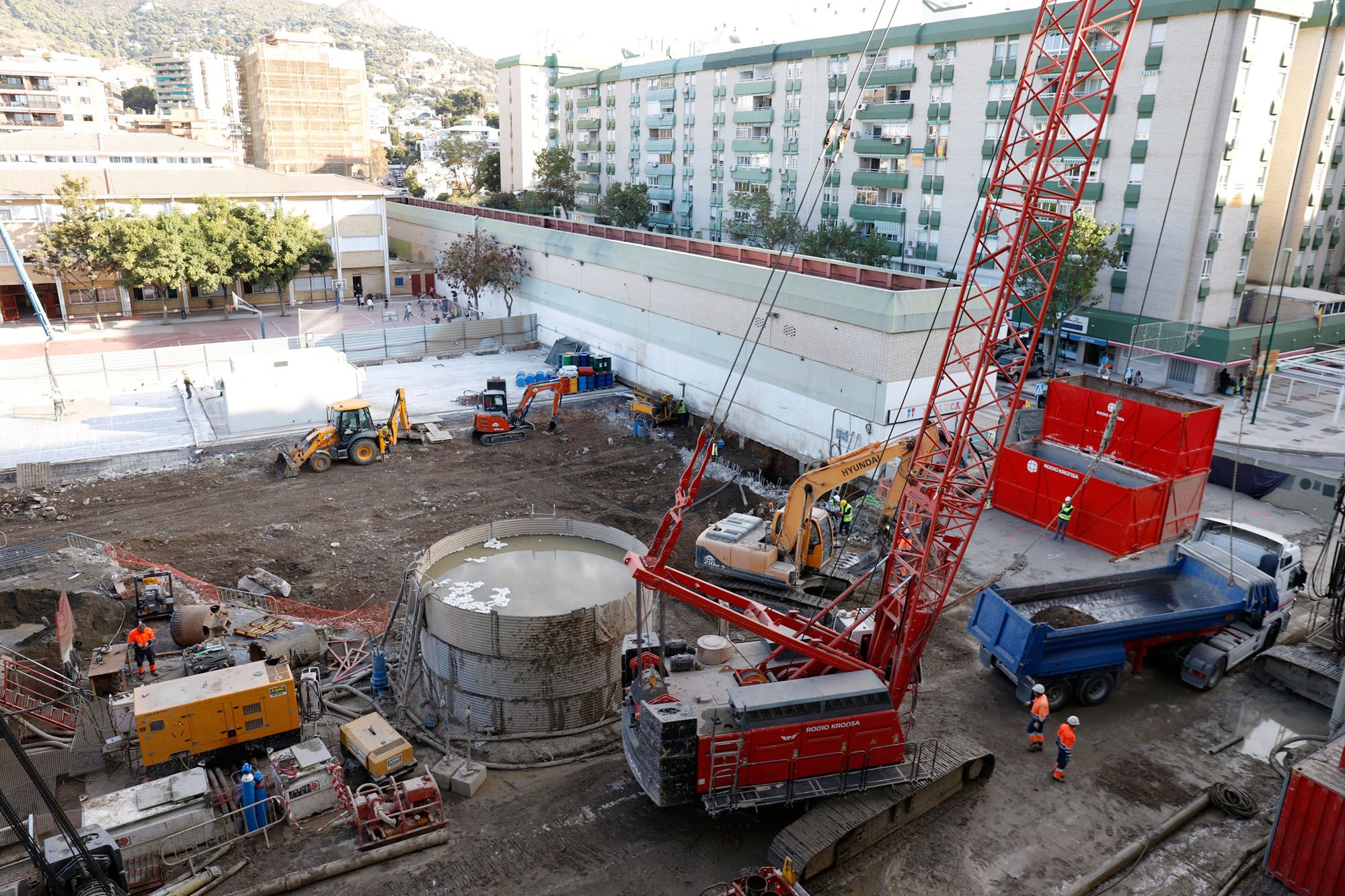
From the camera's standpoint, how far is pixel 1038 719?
1515cm

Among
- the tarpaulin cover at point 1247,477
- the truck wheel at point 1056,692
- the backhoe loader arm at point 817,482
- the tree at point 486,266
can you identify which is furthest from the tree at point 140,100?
the truck wheel at point 1056,692

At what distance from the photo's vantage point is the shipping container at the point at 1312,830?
1171 cm

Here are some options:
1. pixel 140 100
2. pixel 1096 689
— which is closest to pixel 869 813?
pixel 1096 689

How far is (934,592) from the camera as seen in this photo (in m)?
14.6

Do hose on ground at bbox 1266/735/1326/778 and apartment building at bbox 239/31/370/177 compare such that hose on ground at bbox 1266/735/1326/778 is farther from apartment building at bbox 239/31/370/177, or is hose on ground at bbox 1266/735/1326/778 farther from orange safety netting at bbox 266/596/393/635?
apartment building at bbox 239/31/370/177

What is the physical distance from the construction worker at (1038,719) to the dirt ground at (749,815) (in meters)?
0.24

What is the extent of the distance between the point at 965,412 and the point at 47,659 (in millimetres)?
17735

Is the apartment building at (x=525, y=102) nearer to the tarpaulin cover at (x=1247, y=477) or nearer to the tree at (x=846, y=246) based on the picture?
the tree at (x=846, y=246)

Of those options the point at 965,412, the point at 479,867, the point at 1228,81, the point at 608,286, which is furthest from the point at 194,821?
the point at 1228,81

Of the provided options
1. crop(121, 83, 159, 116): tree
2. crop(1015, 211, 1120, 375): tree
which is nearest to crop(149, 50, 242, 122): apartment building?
crop(121, 83, 159, 116): tree

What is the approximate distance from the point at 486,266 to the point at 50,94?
97.0 m

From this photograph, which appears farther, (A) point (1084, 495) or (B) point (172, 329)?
(B) point (172, 329)

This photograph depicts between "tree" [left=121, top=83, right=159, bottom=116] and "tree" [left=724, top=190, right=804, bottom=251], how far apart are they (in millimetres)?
177955

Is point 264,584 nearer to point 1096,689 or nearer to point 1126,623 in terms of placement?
point 1096,689
